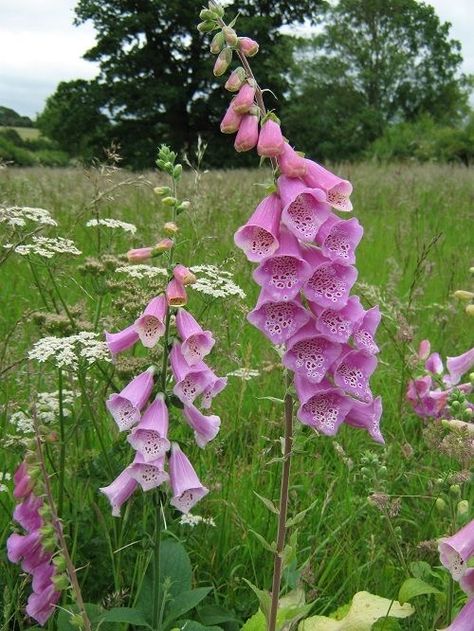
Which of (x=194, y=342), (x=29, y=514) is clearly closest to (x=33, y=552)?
(x=29, y=514)

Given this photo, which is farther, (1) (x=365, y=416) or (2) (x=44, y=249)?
(2) (x=44, y=249)

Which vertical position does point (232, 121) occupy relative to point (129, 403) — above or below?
above

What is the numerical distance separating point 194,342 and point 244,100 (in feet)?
1.76

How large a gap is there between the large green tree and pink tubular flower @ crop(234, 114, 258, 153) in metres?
42.6

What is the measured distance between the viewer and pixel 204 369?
1603mm

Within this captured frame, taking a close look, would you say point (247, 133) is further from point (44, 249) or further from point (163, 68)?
point (163, 68)

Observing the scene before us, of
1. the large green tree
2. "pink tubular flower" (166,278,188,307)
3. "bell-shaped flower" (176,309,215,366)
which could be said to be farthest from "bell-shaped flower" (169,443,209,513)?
the large green tree

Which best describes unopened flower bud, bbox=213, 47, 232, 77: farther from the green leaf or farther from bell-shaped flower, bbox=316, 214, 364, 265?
the green leaf

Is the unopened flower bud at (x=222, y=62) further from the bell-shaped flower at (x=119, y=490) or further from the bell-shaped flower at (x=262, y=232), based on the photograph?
the bell-shaped flower at (x=119, y=490)

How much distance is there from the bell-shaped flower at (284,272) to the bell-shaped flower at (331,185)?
0.13 metres

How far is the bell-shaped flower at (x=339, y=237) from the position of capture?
56.3 inches

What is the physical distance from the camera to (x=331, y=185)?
1502 mm

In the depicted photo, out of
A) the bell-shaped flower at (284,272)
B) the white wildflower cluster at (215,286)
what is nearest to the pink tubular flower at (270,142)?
the bell-shaped flower at (284,272)

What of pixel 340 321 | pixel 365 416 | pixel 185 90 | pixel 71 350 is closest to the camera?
pixel 340 321
